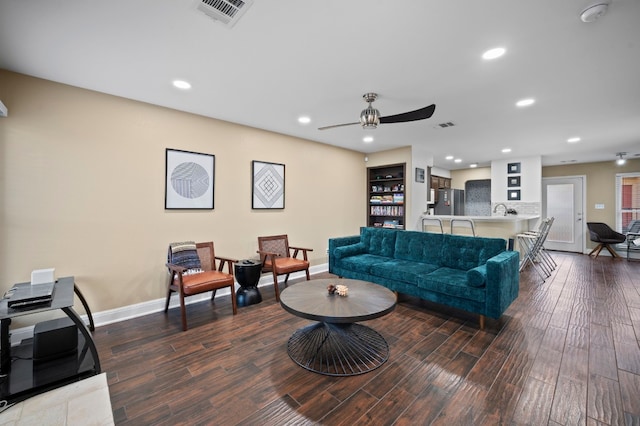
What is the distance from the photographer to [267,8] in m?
1.75

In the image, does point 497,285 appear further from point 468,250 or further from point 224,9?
point 224,9

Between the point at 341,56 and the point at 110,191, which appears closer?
the point at 341,56

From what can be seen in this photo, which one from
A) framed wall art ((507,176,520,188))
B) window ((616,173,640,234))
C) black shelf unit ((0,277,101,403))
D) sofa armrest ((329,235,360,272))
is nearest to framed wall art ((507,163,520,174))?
framed wall art ((507,176,520,188))

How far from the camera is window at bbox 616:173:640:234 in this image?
679 centimetres

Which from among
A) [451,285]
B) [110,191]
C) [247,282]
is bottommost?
[247,282]

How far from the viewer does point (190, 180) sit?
3.66 meters

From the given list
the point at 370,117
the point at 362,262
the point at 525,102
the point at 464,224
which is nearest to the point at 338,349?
the point at 362,262

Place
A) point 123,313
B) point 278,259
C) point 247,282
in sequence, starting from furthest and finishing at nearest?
point 278,259
point 247,282
point 123,313

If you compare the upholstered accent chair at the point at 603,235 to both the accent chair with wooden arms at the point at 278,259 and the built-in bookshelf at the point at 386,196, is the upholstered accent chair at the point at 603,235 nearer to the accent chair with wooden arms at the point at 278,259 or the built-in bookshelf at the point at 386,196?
the built-in bookshelf at the point at 386,196

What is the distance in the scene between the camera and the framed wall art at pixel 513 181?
6.88 meters

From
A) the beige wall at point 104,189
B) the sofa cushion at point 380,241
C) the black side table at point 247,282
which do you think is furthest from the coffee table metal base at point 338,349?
the beige wall at point 104,189

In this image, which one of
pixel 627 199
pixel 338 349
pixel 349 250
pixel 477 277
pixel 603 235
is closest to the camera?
pixel 338 349

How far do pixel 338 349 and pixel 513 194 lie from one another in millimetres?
6835

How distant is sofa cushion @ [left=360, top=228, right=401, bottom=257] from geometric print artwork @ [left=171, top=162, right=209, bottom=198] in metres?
2.72
